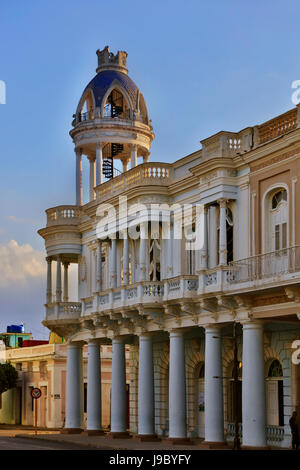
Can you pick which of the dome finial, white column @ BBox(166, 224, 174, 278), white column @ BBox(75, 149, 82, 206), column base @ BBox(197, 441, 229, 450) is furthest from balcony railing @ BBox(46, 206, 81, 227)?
column base @ BBox(197, 441, 229, 450)

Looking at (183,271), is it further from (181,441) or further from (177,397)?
(181,441)

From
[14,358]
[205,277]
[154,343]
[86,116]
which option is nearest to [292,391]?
[205,277]

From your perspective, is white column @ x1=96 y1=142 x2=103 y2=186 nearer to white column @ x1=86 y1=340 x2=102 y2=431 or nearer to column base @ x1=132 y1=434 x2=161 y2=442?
white column @ x1=86 y1=340 x2=102 y2=431

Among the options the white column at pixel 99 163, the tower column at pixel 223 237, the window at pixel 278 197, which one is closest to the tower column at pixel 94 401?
the white column at pixel 99 163

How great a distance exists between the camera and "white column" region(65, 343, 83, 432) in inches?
1761

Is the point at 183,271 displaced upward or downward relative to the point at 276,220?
downward

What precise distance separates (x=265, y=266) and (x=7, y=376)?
3669 centimetres

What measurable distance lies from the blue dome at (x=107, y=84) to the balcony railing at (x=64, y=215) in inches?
200

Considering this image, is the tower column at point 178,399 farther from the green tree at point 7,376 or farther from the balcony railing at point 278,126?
the green tree at point 7,376

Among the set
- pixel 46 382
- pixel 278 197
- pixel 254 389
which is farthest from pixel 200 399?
pixel 46 382

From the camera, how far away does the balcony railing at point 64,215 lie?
148 feet

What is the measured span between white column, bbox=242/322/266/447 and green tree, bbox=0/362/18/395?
34728 millimetres

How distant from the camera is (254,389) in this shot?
3031 cm
